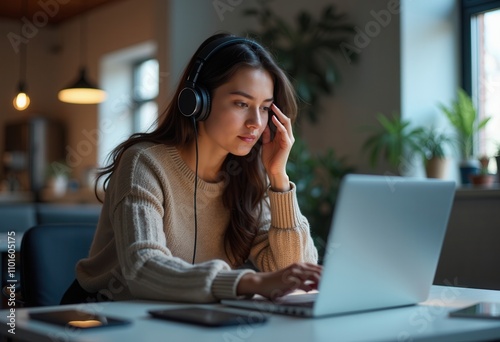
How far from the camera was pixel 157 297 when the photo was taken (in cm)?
134

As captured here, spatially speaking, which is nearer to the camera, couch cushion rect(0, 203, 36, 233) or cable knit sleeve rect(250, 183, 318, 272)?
cable knit sleeve rect(250, 183, 318, 272)

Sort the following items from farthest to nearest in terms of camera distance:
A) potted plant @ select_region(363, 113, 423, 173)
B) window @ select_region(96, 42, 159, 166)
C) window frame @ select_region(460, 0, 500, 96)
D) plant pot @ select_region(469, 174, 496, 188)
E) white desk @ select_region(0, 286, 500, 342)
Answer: window @ select_region(96, 42, 159, 166) < window frame @ select_region(460, 0, 500, 96) < potted plant @ select_region(363, 113, 423, 173) < plant pot @ select_region(469, 174, 496, 188) < white desk @ select_region(0, 286, 500, 342)

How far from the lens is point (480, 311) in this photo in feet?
4.14

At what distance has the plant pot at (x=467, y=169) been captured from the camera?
3752 millimetres

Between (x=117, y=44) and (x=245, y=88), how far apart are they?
6469mm

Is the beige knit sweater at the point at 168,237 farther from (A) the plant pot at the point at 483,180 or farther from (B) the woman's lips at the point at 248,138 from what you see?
(A) the plant pot at the point at 483,180

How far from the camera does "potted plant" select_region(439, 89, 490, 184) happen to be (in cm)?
377

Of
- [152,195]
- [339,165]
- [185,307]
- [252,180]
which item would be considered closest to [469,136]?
[339,165]

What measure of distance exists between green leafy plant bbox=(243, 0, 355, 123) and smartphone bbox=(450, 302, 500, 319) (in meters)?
3.17

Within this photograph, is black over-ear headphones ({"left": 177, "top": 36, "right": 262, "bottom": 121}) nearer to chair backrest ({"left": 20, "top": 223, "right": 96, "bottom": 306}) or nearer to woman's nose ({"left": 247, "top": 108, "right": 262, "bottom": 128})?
woman's nose ({"left": 247, "top": 108, "right": 262, "bottom": 128})

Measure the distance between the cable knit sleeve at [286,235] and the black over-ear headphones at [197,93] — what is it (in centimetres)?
28

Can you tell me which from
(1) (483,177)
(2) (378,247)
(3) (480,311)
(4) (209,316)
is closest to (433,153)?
(1) (483,177)

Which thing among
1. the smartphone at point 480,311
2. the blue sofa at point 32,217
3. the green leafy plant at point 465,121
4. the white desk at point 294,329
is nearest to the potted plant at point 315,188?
the green leafy plant at point 465,121

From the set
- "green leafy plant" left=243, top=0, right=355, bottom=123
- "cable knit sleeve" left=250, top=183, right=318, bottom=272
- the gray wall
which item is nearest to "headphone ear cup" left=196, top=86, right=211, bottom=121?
"cable knit sleeve" left=250, top=183, right=318, bottom=272
